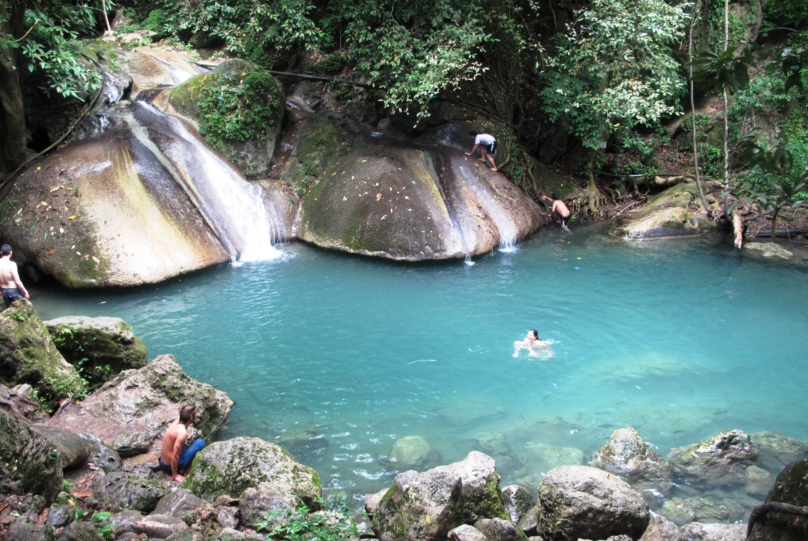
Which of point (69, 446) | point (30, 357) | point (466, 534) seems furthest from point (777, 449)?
point (30, 357)

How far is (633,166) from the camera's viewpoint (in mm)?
18500

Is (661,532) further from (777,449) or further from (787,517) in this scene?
(777,449)

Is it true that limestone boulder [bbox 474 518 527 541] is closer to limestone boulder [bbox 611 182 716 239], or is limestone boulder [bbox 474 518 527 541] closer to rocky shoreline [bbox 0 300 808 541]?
rocky shoreline [bbox 0 300 808 541]

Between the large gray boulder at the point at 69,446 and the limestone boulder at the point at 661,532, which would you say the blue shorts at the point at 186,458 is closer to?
the large gray boulder at the point at 69,446

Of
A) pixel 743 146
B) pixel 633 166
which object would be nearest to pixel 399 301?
pixel 743 146

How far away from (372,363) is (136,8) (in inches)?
680

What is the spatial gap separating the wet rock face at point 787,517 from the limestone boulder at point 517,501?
2.67 m

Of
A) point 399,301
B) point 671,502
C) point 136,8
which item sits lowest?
point 671,502

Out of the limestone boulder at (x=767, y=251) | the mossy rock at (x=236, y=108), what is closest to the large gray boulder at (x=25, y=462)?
the mossy rock at (x=236, y=108)

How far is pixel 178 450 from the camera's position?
624cm

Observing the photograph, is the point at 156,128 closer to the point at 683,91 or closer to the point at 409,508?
the point at 409,508

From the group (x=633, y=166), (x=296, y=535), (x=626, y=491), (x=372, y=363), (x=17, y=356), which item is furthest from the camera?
(x=633, y=166)

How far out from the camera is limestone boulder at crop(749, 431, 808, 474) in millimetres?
6961

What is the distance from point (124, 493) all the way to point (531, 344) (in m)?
6.47
